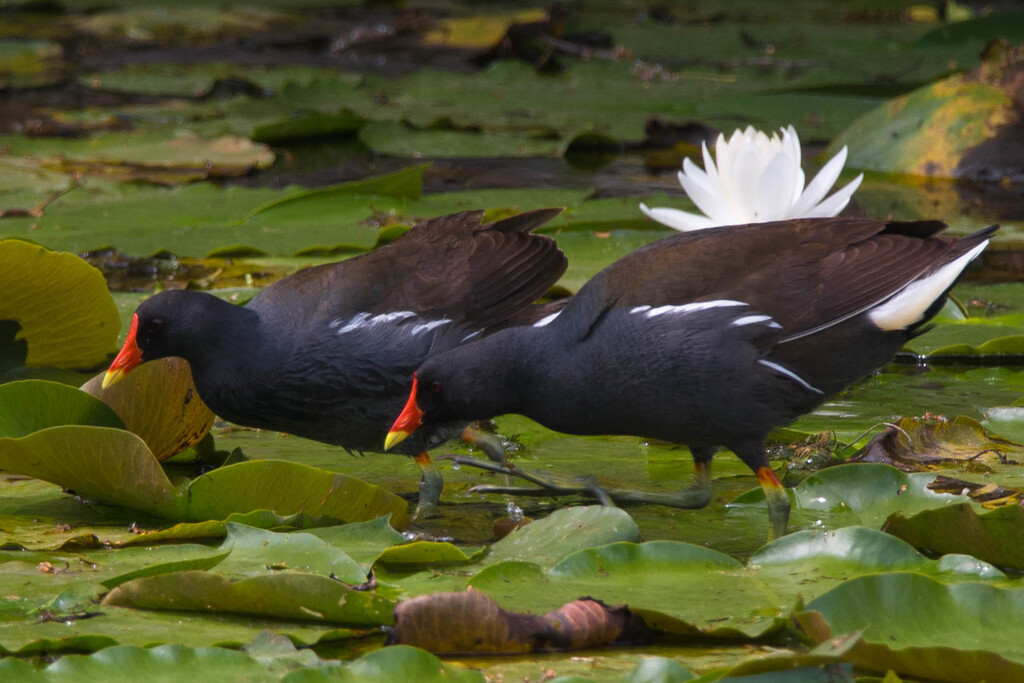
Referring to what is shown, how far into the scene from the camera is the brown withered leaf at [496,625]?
1.84 metres

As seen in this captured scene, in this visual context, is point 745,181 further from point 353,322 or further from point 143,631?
point 143,631

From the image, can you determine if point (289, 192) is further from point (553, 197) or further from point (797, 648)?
point (797, 648)

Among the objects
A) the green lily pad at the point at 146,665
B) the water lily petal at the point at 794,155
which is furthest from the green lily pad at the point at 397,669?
the water lily petal at the point at 794,155

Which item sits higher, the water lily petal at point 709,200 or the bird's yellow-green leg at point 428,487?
the water lily petal at point 709,200

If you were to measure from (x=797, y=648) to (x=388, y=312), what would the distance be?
5.02 feet

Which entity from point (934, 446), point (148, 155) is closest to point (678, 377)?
point (934, 446)

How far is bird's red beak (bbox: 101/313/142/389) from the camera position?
2740 mm

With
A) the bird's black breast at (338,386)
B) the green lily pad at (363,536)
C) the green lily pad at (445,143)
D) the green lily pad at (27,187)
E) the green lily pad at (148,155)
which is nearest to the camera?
the green lily pad at (363,536)

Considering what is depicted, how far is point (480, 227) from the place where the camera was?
11.2 ft

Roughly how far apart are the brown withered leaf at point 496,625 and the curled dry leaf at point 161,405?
113 cm

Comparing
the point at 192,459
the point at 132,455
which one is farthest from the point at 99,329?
the point at 132,455

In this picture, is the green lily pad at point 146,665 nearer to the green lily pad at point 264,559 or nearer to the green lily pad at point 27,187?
the green lily pad at point 264,559

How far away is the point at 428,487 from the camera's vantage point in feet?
9.35

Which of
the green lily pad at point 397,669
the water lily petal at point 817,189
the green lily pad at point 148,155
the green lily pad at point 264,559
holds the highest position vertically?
the water lily petal at point 817,189
